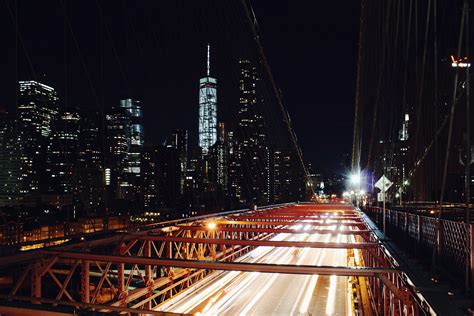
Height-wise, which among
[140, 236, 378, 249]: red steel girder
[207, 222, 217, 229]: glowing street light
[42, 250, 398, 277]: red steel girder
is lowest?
[207, 222, 217, 229]: glowing street light

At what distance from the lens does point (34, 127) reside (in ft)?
178

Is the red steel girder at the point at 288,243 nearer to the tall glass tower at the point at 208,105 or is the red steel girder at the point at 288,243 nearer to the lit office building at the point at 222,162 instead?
the tall glass tower at the point at 208,105

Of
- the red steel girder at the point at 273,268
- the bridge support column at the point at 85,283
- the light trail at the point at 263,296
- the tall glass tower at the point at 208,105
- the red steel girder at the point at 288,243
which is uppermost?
the tall glass tower at the point at 208,105

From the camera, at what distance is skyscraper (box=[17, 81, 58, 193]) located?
130 ft

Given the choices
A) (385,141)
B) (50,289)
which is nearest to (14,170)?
(50,289)

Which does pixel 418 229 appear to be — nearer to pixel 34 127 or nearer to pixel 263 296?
pixel 263 296

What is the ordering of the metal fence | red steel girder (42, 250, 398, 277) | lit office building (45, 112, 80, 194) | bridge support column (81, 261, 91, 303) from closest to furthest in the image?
1. red steel girder (42, 250, 398, 277)
2. the metal fence
3. bridge support column (81, 261, 91, 303)
4. lit office building (45, 112, 80, 194)

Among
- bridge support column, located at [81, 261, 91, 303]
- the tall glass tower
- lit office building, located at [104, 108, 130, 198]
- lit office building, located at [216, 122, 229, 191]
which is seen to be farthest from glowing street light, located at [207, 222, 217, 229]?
lit office building, located at [216, 122, 229, 191]

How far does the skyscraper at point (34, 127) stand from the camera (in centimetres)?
3976

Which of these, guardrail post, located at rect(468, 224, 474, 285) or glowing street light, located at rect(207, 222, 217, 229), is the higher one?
guardrail post, located at rect(468, 224, 474, 285)

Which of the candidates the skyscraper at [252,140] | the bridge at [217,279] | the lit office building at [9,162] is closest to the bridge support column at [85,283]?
the bridge at [217,279]

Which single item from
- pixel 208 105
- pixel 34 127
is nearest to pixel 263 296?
pixel 34 127

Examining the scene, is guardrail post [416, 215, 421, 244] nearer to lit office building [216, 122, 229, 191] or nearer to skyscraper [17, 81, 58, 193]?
skyscraper [17, 81, 58, 193]

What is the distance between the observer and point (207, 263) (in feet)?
20.0
